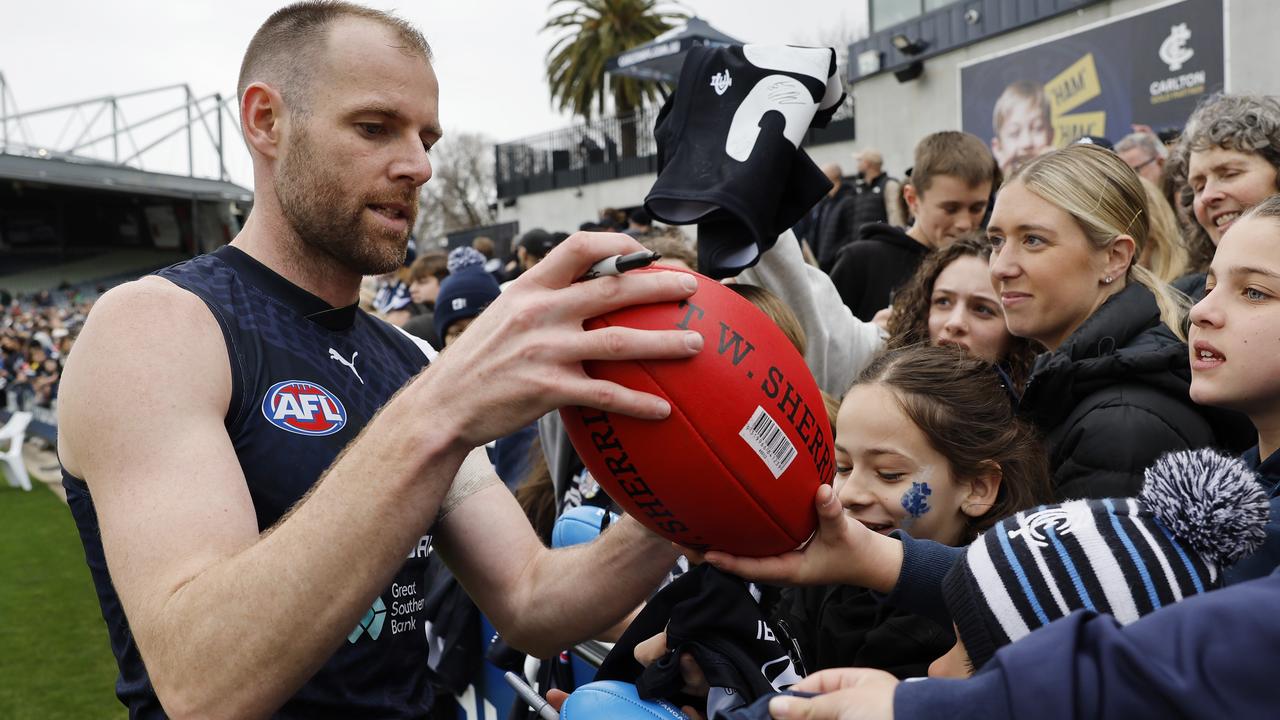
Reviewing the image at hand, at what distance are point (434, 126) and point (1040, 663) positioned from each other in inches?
61.0

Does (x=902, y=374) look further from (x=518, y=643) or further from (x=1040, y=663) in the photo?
(x=1040, y=663)

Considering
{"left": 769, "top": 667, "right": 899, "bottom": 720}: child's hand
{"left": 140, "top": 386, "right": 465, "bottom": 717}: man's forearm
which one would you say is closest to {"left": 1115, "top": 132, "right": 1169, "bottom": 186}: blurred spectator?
{"left": 769, "top": 667, "right": 899, "bottom": 720}: child's hand

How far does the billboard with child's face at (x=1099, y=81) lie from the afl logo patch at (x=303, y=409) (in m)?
9.02

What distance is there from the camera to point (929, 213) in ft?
13.0

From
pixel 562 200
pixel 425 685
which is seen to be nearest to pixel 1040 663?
pixel 425 685

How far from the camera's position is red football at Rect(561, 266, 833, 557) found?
4.58ft

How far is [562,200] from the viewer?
2544 centimetres

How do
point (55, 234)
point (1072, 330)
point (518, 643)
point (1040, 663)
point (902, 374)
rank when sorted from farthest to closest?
point (55, 234)
point (1072, 330)
point (902, 374)
point (518, 643)
point (1040, 663)

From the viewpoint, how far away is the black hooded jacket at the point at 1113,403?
6.64ft

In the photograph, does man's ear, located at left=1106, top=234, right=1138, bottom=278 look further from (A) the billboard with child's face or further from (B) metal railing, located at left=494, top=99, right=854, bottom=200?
(B) metal railing, located at left=494, top=99, right=854, bottom=200

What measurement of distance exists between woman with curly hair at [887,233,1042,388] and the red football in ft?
4.70

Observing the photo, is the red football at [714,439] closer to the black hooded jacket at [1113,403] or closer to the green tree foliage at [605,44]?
the black hooded jacket at [1113,403]

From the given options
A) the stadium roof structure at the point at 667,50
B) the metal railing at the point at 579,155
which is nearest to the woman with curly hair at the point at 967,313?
the stadium roof structure at the point at 667,50

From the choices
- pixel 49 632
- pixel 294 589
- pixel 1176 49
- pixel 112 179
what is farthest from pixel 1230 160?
pixel 112 179
